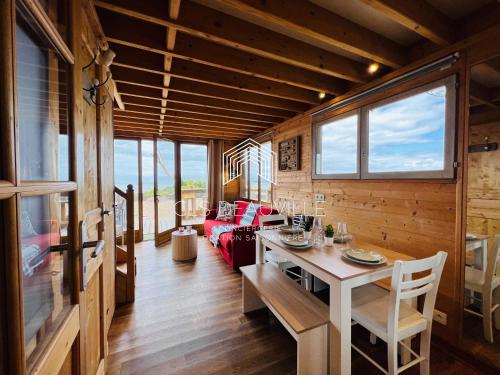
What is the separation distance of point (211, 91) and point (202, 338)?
107 inches

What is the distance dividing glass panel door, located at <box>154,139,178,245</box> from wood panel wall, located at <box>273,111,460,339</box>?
3.26 m

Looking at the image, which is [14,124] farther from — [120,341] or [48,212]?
[120,341]

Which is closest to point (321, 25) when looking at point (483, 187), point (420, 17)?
point (420, 17)

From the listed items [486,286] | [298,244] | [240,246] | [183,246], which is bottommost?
[183,246]

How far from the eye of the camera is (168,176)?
4.97 meters

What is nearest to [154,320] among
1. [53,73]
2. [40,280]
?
[40,280]

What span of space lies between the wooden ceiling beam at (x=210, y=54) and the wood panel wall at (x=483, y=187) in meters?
1.41

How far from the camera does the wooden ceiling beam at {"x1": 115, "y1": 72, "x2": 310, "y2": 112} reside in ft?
8.03

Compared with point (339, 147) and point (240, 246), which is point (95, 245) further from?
point (339, 147)

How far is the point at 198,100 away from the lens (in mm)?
3016

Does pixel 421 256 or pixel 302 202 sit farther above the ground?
pixel 302 202

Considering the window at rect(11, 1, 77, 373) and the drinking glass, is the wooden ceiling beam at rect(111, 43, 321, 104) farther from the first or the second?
the drinking glass

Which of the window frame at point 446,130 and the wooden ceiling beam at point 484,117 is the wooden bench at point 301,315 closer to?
the window frame at point 446,130

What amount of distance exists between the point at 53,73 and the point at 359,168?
2592 mm
